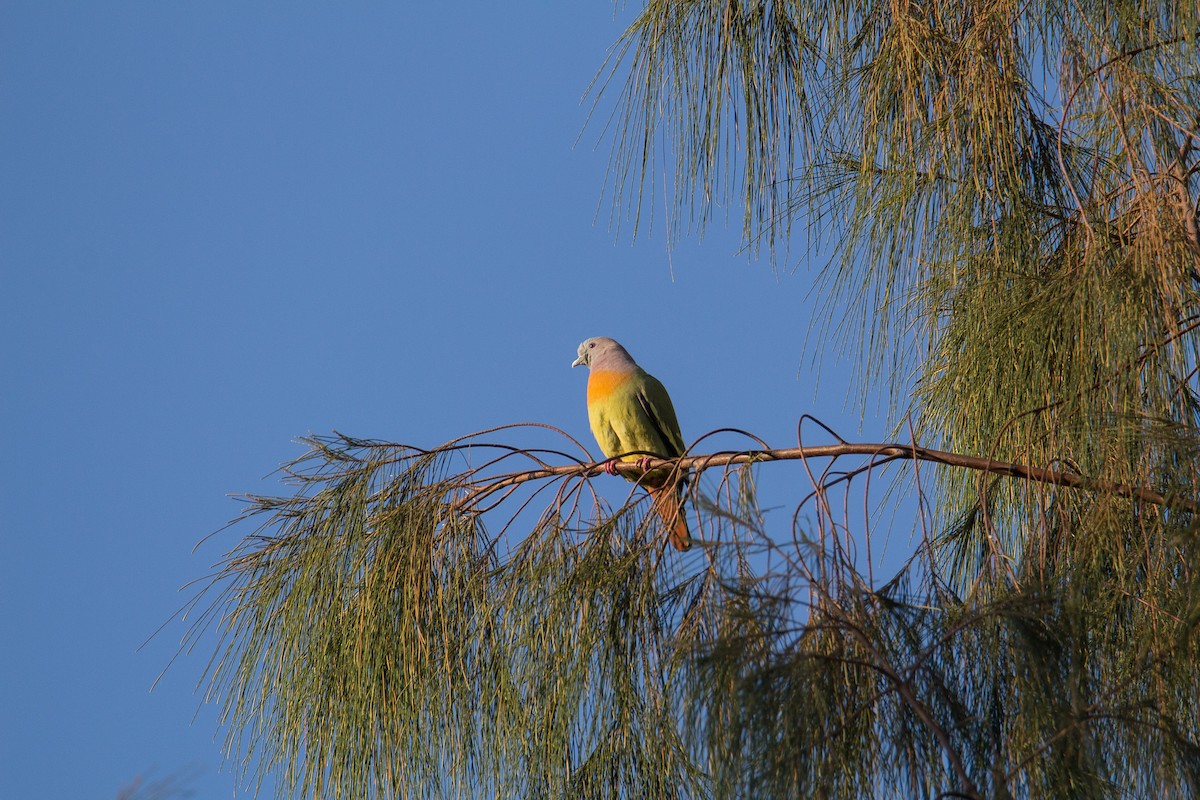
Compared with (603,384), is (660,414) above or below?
below

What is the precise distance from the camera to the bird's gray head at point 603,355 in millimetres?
3992

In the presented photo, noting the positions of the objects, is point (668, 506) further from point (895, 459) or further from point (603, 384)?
point (603, 384)

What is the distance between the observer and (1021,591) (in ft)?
5.90

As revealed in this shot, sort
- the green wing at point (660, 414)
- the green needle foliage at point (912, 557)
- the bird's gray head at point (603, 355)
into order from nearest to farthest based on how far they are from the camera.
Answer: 1. the green needle foliage at point (912, 557)
2. the green wing at point (660, 414)
3. the bird's gray head at point (603, 355)

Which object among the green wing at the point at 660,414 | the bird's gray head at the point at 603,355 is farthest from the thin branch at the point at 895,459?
the bird's gray head at the point at 603,355

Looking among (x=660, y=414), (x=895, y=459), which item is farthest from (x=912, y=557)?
(x=660, y=414)

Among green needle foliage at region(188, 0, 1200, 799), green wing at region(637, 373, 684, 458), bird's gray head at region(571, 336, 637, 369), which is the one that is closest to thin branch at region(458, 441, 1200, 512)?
green needle foliage at region(188, 0, 1200, 799)

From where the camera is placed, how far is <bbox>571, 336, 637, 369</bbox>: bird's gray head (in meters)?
3.99

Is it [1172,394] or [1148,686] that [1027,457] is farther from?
[1148,686]

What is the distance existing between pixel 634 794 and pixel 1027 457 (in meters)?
0.82

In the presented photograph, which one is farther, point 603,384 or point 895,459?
point 603,384

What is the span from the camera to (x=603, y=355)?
4.11 meters

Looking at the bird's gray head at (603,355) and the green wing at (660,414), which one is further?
the bird's gray head at (603,355)

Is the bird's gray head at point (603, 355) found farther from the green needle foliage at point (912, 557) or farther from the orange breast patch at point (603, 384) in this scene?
the green needle foliage at point (912, 557)
